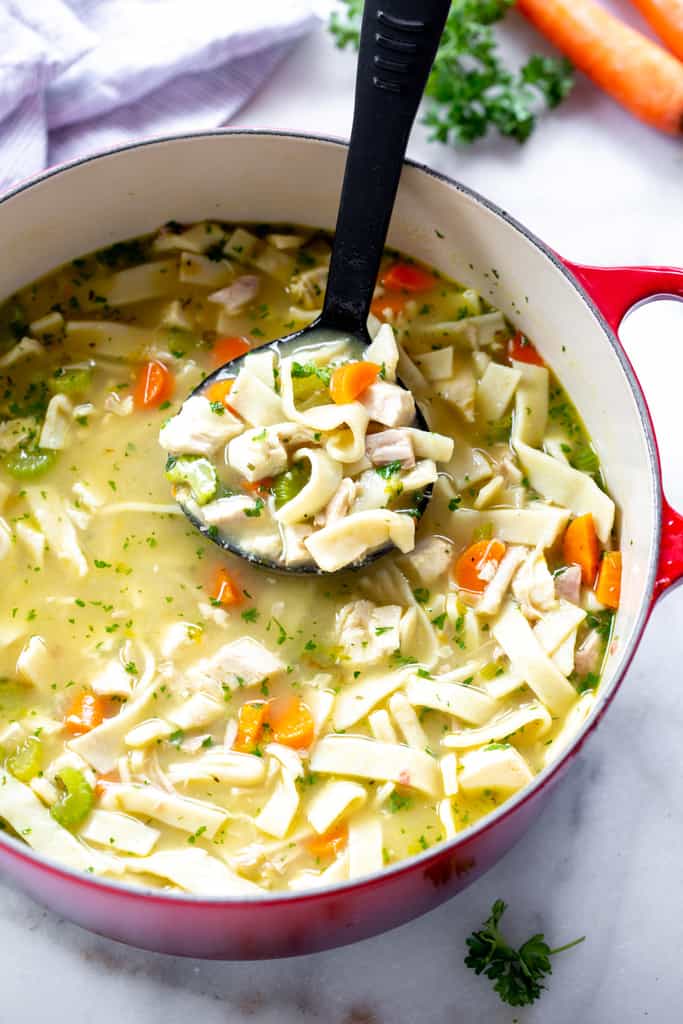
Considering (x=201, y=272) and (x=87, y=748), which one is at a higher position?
(x=201, y=272)

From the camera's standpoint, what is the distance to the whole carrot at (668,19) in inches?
205

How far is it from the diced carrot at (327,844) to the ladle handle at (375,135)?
1.75m

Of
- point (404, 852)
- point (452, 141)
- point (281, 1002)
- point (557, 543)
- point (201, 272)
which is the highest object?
point (452, 141)

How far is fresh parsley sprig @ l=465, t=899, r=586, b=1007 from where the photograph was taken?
367 centimetres

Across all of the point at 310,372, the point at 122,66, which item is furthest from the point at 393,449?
the point at 122,66

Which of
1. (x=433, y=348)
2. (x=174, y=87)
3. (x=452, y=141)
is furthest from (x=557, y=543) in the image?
(x=174, y=87)

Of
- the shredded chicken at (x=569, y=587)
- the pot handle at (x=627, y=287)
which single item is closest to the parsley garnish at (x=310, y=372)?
the pot handle at (x=627, y=287)

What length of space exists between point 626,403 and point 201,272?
1695 millimetres

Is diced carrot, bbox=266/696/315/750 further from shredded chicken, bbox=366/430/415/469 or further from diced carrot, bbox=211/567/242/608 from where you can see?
shredded chicken, bbox=366/430/415/469

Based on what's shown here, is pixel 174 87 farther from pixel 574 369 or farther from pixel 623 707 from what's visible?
pixel 623 707

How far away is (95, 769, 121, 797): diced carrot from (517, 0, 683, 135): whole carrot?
3.40 meters

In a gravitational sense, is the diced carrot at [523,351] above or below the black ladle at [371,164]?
below

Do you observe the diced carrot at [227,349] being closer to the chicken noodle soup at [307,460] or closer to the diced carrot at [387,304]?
the chicken noodle soup at [307,460]

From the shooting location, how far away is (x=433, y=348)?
4.60 m
